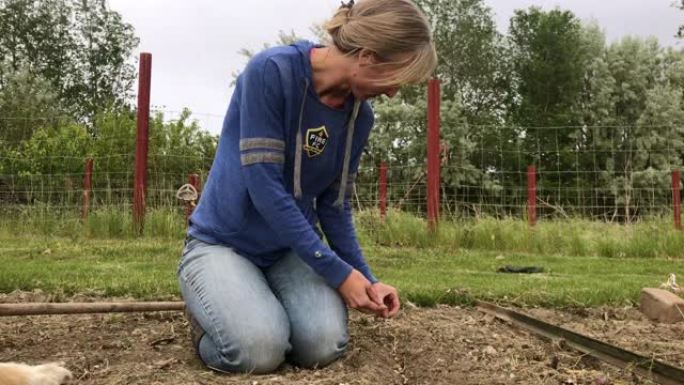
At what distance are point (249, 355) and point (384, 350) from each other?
1.93 ft

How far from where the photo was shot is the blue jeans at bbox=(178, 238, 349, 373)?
2.28 metres

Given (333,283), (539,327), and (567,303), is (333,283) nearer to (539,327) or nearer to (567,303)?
(539,327)

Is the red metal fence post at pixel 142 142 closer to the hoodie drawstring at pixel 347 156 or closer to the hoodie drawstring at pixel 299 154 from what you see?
the hoodie drawstring at pixel 347 156

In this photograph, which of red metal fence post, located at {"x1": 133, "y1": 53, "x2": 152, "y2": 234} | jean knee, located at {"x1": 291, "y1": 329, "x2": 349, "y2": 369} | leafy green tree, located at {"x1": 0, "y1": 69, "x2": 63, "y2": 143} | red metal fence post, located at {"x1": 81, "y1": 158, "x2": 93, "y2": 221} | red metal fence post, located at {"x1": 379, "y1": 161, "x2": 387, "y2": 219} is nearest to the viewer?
jean knee, located at {"x1": 291, "y1": 329, "x2": 349, "y2": 369}

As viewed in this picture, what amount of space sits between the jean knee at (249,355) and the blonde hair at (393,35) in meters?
0.93

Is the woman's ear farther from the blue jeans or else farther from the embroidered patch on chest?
the blue jeans

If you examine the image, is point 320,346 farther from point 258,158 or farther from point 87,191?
point 87,191

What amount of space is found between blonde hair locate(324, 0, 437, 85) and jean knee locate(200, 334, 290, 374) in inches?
36.6

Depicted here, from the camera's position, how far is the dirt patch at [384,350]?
2.16 metres

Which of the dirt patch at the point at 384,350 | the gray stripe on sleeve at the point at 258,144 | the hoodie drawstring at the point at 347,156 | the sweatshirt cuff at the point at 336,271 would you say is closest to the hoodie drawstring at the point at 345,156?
the hoodie drawstring at the point at 347,156

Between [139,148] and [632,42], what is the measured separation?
97.5 ft

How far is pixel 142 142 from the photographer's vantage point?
7871 mm

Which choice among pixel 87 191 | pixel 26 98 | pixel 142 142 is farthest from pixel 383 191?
pixel 26 98

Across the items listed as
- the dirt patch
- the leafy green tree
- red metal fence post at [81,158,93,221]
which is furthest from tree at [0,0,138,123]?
the dirt patch
